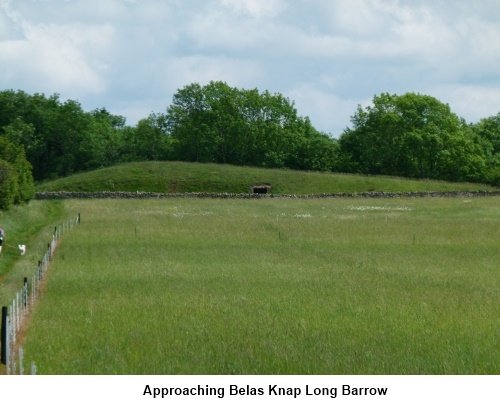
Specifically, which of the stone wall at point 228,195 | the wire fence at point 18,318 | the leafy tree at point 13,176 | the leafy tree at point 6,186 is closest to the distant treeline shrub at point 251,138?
the stone wall at point 228,195

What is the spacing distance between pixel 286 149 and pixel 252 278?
382 ft

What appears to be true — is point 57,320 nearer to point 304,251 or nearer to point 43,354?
point 43,354

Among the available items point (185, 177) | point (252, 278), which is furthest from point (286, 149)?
point (252, 278)

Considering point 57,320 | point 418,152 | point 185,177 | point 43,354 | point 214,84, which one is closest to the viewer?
point 43,354

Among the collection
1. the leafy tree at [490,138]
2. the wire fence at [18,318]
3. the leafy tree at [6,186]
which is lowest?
the wire fence at [18,318]

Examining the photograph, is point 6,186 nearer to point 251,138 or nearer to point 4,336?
point 4,336

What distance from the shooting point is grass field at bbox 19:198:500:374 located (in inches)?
723

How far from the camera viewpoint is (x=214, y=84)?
6255 inches

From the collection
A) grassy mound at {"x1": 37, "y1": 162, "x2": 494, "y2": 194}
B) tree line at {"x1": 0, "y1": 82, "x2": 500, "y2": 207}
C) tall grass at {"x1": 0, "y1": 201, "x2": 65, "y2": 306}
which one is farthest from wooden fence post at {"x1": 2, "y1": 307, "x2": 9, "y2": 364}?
tree line at {"x1": 0, "y1": 82, "x2": 500, "y2": 207}

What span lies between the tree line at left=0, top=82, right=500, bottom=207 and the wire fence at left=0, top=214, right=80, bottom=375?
108073mm

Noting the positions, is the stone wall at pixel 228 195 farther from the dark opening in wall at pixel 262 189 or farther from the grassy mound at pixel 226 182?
the dark opening in wall at pixel 262 189

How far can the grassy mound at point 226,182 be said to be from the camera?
108 meters

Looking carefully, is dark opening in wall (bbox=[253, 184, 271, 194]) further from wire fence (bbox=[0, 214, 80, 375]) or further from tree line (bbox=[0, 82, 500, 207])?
wire fence (bbox=[0, 214, 80, 375])

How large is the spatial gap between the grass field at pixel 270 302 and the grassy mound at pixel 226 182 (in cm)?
5133
